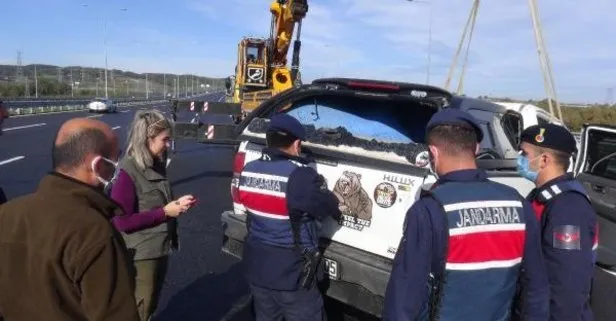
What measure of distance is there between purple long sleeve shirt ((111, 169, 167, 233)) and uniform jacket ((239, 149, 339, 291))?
577mm

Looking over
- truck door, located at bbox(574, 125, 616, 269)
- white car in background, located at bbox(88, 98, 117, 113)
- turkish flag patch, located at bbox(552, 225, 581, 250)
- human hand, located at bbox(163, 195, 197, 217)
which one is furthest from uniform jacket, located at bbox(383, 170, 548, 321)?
white car in background, located at bbox(88, 98, 117, 113)

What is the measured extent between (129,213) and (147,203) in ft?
0.58

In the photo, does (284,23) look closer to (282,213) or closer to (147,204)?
(147,204)

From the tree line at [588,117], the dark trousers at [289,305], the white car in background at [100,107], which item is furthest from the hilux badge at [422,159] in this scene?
the white car in background at [100,107]

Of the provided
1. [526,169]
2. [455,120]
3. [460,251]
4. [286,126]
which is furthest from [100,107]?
[460,251]

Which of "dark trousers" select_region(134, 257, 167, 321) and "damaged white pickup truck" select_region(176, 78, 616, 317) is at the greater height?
"damaged white pickup truck" select_region(176, 78, 616, 317)

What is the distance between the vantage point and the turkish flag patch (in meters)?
2.60

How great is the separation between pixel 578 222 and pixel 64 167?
231cm

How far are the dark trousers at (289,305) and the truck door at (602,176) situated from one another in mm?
2445

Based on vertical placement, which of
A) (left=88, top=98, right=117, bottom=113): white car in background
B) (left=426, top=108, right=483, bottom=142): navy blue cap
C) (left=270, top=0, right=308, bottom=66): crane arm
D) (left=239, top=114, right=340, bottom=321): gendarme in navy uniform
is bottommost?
(left=88, top=98, right=117, bottom=113): white car in background

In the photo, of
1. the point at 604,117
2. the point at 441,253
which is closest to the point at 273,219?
the point at 441,253

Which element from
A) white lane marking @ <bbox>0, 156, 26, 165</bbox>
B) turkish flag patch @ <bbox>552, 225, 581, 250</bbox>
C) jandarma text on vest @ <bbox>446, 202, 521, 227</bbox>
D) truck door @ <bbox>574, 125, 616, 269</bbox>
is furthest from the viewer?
white lane marking @ <bbox>0, 156, 26, 165</bbox>

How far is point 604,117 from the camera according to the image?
819 inches

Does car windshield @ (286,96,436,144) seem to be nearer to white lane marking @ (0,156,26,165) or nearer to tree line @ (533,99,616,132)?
white lane marking @ (0,156,26,165)
